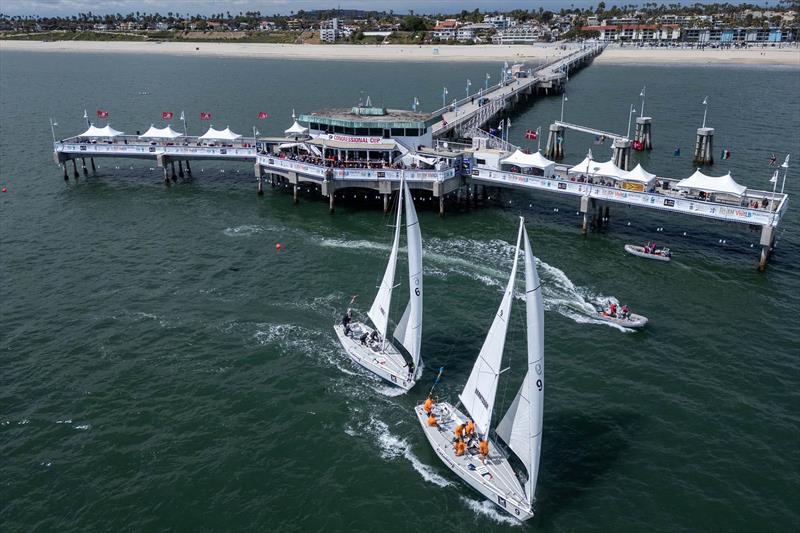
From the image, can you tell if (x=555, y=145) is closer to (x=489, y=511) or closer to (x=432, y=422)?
(x=432, y=422)

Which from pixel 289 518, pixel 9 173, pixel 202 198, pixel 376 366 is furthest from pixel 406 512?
pixel 9 173

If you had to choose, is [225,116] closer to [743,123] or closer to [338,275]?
[338,275]

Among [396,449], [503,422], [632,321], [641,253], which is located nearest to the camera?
[503,422]

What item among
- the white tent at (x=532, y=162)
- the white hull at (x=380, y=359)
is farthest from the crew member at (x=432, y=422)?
the white tent at (x=532, y=162)

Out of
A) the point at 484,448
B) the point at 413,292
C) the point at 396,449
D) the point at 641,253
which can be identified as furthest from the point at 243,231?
the point at 484,448

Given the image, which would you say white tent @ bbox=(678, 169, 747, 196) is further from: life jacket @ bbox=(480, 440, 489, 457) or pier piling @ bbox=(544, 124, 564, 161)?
life jacket @ bbox=(480, 440, 489, 457)
